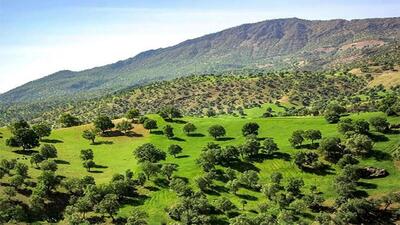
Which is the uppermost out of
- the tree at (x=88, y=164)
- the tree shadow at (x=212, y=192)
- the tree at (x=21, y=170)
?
the tree at (x=21, y=170)

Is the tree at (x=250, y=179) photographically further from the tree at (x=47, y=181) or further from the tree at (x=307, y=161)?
the tree at (x=47, y=181)

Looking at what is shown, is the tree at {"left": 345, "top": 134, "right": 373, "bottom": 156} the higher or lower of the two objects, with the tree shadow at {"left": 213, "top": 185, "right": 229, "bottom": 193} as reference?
higher

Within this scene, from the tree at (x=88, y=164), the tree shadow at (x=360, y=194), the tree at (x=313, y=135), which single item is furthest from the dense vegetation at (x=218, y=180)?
the tree at (x=88, y=164)

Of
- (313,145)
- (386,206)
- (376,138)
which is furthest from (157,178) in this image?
(376,138)

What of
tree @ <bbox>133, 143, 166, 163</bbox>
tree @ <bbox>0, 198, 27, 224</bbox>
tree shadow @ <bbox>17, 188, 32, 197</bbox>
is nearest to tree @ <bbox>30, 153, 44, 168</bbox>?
tree shadow @ <bbox>17, 188, 32, 197</bbox>

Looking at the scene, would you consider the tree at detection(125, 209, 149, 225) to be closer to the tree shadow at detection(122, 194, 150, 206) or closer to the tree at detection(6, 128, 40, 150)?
the tree shadow at detection(122, 194, 150, 206)

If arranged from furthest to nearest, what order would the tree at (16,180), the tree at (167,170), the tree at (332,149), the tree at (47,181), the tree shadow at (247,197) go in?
the tree at (332,149) → the tree at (167,170) → the tree shadow at (247,197) → the tree at (47,181) → the tree at (16,180)
